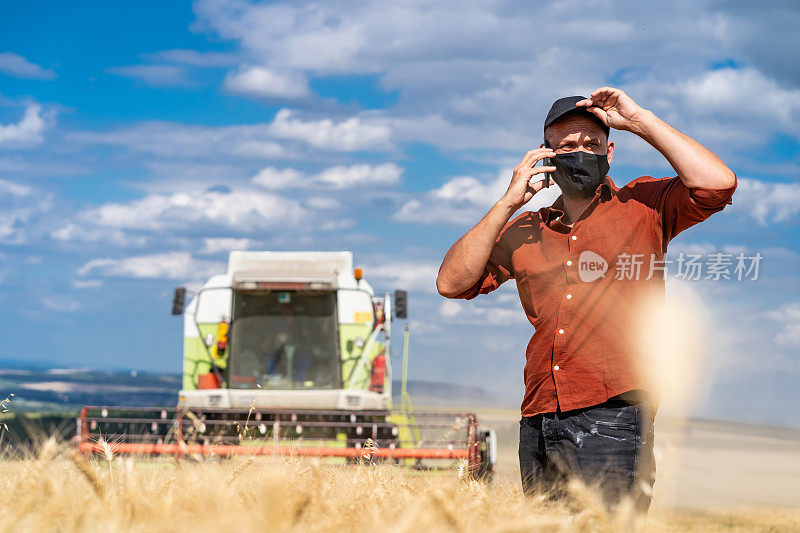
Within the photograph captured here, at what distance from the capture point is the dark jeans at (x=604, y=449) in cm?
339

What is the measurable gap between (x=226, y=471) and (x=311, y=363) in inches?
408

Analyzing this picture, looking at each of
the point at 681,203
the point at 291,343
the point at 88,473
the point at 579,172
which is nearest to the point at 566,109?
the point at 579,172

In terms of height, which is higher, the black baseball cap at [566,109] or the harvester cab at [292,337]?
the black baseball cap at [566,109]

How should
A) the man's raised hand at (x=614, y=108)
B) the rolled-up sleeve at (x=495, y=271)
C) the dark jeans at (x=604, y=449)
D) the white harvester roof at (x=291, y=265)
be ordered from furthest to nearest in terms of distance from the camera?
the white harvester roof at (x=291, y=265) < the rolled-up sleeve at (x=495, y=271) < the man's raised hand at (x=614, y=108) < the dark jeans at (x=604, y=449)

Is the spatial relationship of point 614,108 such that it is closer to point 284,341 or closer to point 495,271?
point 495,271

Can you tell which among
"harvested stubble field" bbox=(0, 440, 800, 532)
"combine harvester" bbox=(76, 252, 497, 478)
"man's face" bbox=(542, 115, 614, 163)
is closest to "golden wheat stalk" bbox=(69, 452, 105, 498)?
"harvested stubble field" bbox=(0, 440, 800, 532)

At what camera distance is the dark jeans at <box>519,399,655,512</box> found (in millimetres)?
3391

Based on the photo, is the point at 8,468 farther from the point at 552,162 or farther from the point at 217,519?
the point at 552,162

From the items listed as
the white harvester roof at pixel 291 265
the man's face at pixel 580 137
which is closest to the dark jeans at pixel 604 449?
the man's face at pixel 580 137

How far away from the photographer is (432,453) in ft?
34.0

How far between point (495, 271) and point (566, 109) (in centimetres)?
75

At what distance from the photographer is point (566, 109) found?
12.2 ft

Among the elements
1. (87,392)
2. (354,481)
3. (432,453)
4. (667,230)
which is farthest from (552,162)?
(87,392)

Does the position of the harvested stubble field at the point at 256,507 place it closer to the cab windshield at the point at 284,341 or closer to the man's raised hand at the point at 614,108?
the man's raised hand at the point at 614,108
